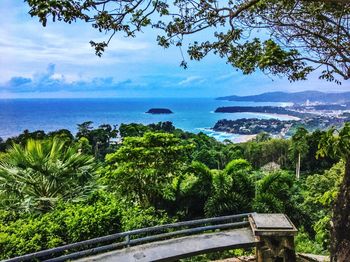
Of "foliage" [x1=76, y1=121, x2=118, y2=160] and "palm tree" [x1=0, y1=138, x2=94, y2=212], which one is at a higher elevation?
"palm tree" [x1=0, y1=138, x2=94, y2=212]

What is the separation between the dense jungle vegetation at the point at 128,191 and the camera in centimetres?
597

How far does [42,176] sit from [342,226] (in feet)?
18.8

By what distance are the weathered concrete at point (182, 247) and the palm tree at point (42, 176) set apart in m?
2.80

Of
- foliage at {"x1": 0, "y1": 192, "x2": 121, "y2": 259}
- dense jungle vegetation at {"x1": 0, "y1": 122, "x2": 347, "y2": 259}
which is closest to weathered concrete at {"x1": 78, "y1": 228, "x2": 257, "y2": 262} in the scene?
foliage at {"x1": 0, "y1": 192, "x2": 121, "y2": 259}

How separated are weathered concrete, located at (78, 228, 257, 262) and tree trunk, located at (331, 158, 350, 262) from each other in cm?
127

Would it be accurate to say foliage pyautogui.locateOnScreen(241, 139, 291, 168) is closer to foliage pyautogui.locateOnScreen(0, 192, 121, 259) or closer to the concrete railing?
foliage pyautogui.locateOnScreen(0, 192, 121, 259)

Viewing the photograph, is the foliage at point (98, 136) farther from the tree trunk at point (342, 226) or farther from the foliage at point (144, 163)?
the tree trunk at point (342, 226)

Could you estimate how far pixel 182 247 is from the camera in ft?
16.9

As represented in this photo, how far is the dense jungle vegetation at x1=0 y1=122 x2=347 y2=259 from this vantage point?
19.6 feet

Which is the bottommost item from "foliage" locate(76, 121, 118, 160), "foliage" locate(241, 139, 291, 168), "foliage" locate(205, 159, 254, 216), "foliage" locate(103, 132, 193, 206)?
"foliage" locate(241, 139, 291, 168)

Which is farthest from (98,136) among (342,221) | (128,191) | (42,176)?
(342,221)

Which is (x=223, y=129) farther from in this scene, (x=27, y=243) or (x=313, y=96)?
(x=27, y=243)

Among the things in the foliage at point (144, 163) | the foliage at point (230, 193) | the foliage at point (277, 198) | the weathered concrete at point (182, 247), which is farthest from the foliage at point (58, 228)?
the foliage at point (277, 198)

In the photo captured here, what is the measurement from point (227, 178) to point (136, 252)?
33.6 feet
